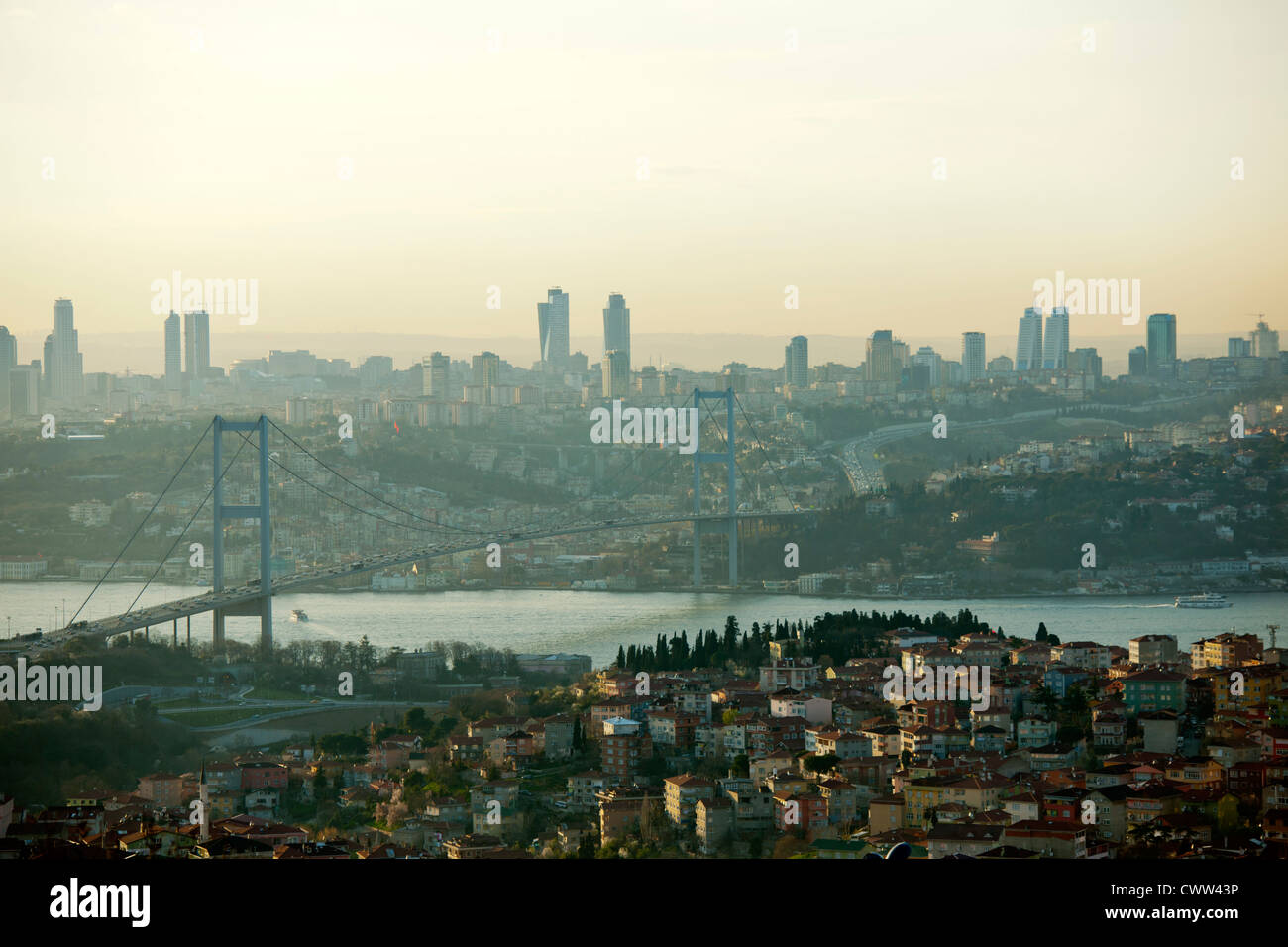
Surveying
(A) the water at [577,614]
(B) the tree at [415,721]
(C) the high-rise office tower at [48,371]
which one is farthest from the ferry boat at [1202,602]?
(C) the high-rise office tower at [48,371]

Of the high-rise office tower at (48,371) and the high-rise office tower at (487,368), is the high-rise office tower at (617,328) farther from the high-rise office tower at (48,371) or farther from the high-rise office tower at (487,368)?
the high-rise office tower at (48,371)

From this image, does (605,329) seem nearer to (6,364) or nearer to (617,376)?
(617,376)

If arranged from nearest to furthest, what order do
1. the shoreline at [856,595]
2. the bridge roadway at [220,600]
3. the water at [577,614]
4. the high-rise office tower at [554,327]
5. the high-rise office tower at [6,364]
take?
the bridge roadway at [220,600]
the water at [577,614]
the shoreline at [856,595]
the high-rise office tower at [6,364]
the high-rise office tower at [554,327]

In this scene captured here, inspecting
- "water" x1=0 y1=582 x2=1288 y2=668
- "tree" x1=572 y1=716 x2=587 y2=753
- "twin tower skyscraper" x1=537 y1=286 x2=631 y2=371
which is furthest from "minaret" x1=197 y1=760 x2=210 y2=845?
"twin tower skyscraper" x1=537 y1=286 x2=631 y2=371

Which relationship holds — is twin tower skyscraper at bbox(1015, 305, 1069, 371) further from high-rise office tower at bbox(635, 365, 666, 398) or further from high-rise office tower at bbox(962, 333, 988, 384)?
high-rise office tower at bbox(635, 365, 666, 398)

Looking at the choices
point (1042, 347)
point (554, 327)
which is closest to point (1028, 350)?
point (1042, 347)
